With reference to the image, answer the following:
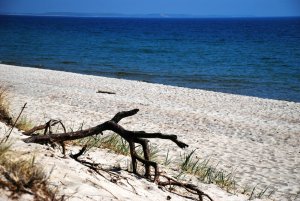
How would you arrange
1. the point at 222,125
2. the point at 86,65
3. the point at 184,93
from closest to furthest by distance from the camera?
the point at 222,125 → the point at 184,93 → the point at 86,65

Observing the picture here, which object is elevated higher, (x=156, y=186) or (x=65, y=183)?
(x=65, y=183)

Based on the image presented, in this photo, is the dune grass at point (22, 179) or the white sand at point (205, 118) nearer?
the dune grass at point (22, 179)

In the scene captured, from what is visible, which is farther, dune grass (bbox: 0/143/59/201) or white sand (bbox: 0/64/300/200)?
white sand (bbox: 0/64/300/200)

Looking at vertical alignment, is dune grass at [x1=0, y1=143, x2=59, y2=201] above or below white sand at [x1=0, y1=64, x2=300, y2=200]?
above

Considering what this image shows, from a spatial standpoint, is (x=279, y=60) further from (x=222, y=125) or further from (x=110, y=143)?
(x=110, y=143)

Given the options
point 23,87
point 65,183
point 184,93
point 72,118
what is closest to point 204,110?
point 184,93

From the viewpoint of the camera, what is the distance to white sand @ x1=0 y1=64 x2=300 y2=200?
8476 mm

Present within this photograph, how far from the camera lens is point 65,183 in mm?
3078

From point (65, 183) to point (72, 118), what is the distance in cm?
837

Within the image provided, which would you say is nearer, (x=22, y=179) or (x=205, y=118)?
(x=22, y=179)

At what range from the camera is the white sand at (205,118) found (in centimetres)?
848

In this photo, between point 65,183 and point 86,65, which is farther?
point 86,65

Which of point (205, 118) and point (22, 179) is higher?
point (22, 179)

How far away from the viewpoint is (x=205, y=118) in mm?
13461
